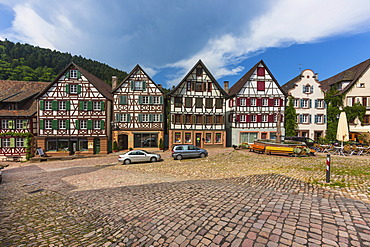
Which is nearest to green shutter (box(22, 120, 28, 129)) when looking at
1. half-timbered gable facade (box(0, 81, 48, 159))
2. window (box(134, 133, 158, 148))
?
half-timbered gable facade (box(0, 81, 48, 159))

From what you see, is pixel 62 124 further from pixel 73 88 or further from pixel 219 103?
pixel 219 103

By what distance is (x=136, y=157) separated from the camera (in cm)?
1585

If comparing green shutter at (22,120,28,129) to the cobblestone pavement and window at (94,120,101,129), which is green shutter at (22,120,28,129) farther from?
the cobblestone pavement

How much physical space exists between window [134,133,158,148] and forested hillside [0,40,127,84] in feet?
154

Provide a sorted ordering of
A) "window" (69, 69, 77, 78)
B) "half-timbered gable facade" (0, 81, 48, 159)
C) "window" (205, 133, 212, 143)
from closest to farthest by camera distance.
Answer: "half-timbered gable facade" (0, 81, 48, 159) < "window" (69, 69, 77, 78) < "window" (205, 133, 212, 143)

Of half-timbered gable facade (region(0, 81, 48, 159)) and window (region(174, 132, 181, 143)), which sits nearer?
half-timbered gable facade (region(0, 81, 48, 159))

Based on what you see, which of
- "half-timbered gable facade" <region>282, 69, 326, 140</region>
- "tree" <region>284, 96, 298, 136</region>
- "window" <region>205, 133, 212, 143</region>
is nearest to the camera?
"tree" <region>284, 96, 298, 136</region>

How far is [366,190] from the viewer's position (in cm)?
620

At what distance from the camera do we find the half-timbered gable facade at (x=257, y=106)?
25.0 meters

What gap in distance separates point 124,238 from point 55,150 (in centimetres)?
2555

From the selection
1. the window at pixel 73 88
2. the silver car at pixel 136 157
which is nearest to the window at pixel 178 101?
the silver car at pixel 136 157

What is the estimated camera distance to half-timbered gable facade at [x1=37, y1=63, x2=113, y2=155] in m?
22.9

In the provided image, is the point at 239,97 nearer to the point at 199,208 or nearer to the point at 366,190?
the point at 366,190

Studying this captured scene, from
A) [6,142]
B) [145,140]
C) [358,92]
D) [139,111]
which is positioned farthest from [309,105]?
[6,142]
